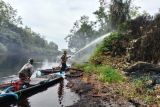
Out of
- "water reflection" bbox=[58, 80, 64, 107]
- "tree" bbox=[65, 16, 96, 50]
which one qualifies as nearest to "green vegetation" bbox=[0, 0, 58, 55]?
"tree" bbox=[65, 16, 96, 50]

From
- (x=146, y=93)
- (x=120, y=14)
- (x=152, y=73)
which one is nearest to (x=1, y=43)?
(x=120, y=14)

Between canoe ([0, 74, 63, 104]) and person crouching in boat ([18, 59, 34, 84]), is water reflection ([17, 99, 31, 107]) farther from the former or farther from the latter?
person crouching in boat ([18, 59, 34, 84])

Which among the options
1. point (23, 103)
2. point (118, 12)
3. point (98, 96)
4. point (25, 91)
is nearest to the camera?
point (23, 103)

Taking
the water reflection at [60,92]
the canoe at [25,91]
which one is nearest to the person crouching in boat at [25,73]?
the canoe at [25,91]

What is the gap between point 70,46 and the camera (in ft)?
524

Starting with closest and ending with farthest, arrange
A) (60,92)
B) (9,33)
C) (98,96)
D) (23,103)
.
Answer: (23,103) < (98,96) < (60,92) < (9,33)

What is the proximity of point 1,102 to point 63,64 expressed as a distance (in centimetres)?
1662

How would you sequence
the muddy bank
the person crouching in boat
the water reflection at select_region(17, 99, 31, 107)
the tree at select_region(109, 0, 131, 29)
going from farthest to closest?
the tree at select_region(109, 0, 131, 29)
the person crouching in boat
the water reflection at select_region(17, 99, 31, 107)
the muddy bank

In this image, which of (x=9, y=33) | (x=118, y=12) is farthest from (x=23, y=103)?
(x=9, y=33)

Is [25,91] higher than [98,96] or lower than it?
higher

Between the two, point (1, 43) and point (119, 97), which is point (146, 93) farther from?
point (1, 43)

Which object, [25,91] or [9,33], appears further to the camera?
[9,33]

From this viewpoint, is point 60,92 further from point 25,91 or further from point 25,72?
point 25,91

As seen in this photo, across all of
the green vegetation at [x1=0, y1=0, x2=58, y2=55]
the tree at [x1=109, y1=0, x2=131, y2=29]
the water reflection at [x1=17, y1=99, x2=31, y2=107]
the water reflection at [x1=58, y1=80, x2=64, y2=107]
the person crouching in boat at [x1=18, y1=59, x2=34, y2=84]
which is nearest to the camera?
the water reflection at [x1=17, y1=99, x2=31, y2=107]
